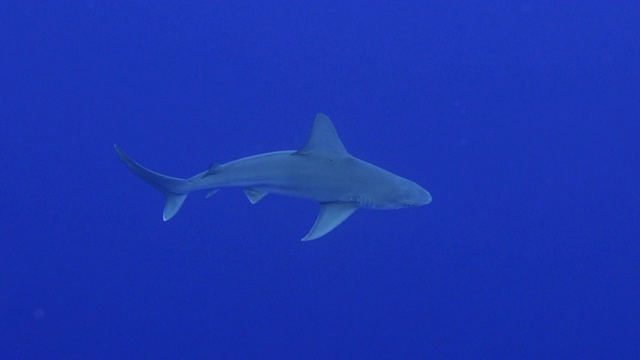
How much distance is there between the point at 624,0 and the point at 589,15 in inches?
15.4

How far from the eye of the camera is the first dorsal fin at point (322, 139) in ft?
12.8

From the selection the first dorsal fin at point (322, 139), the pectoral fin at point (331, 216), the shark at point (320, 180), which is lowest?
the pectoral fin at point (331, 216)

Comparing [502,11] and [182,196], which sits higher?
[502,11]

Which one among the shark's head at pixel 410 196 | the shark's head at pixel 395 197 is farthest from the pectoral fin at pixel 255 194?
the shark's head at pixel 410 196

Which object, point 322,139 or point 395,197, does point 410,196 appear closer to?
point 395,197

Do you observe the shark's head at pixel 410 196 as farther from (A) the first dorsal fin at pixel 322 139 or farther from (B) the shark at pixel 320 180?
(A) the first dorsal fin at pixel 322 139

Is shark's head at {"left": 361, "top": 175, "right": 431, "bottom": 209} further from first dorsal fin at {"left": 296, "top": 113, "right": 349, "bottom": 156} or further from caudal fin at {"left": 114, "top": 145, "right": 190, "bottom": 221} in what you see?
caudal fin at {"left": 114, "top": 145, "right": 190, "bottom": 221}

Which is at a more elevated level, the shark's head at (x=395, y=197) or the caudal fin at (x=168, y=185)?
the shark's head at (x=395, y=197)

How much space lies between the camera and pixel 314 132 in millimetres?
3895

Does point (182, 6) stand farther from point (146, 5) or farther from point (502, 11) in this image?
point (502, 11)

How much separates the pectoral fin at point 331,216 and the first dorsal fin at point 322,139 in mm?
332

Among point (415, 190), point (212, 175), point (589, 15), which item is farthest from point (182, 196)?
point (589, 15)

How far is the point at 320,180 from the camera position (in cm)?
393

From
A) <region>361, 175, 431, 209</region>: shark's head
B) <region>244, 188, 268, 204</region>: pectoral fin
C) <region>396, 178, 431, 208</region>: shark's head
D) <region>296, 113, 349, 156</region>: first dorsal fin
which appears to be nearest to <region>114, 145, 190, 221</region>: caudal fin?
<region>244, 188, 268, 204</region>: pectoral fin
